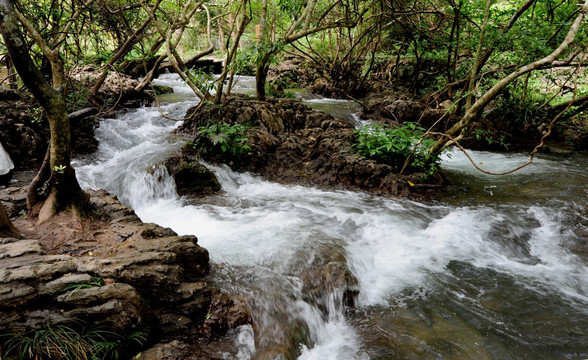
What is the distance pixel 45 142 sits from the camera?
6.12 m

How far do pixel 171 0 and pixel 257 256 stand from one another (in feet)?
33.6

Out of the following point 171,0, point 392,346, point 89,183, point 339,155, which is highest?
point 171,0

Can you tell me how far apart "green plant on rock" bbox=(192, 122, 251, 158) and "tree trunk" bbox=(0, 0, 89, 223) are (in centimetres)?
319

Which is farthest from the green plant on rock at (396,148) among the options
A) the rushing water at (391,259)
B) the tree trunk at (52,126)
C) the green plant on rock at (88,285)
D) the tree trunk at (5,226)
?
the tree trunk at (5,226)

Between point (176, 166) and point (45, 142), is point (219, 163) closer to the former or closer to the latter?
point (176, 166)

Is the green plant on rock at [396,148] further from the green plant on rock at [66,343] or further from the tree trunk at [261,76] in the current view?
the green plant on rock at [66,343]

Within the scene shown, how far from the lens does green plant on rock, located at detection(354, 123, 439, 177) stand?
617cm

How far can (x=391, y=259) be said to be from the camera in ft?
14.1

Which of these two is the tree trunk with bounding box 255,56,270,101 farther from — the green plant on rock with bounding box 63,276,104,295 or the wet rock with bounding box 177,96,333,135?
the green plant on rock with bounding box 63,276,104,295

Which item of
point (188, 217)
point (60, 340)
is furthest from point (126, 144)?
point (60, 340)

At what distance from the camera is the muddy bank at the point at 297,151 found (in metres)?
6.37

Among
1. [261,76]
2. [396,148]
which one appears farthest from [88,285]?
[261,76]

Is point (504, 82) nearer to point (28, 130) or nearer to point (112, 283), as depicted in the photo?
point (112, 283)

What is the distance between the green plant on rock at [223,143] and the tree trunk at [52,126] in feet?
10.5
